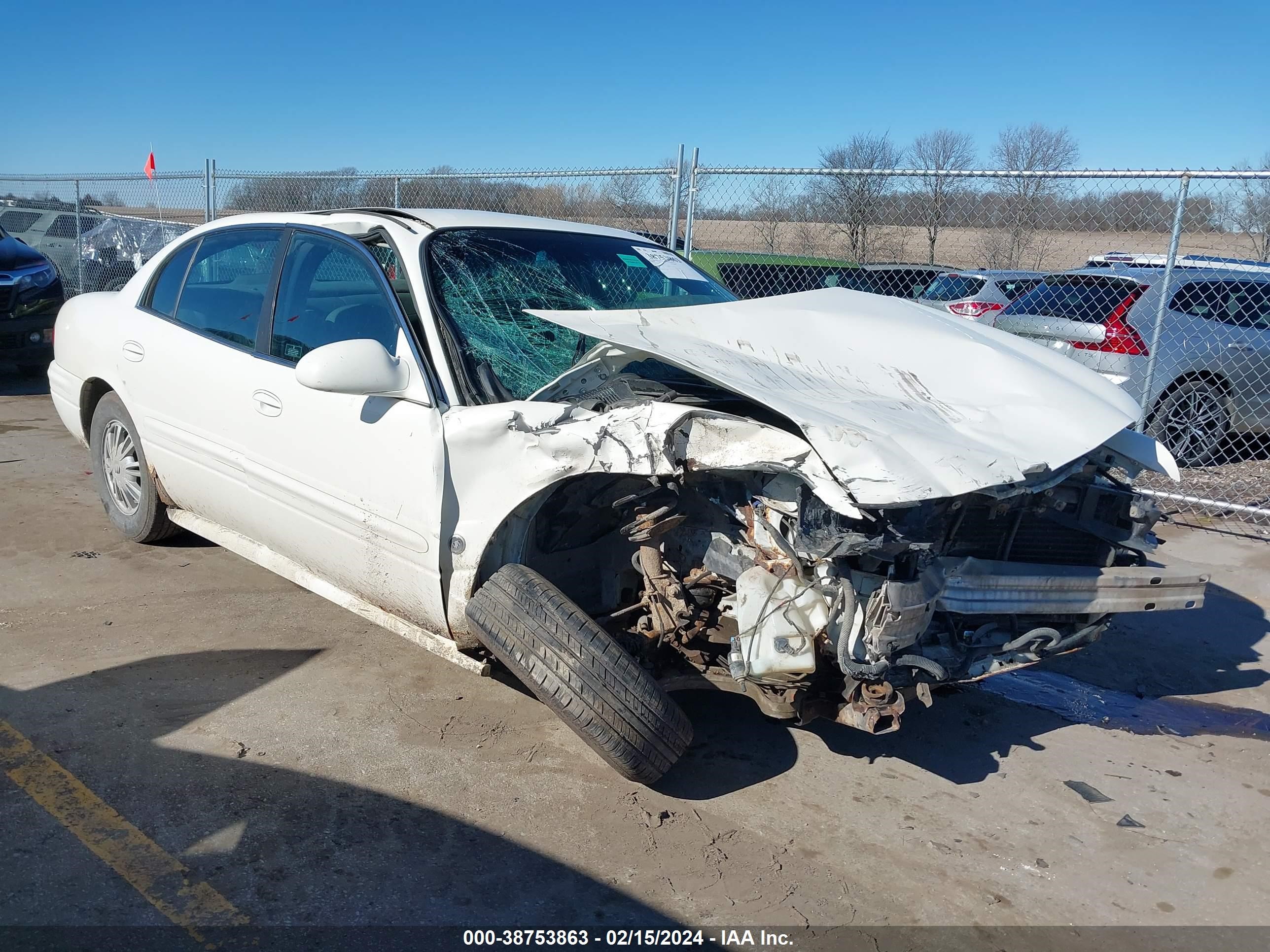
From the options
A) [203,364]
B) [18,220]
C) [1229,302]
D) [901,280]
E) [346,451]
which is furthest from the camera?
[18,220]

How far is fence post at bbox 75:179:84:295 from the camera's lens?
1272 centimetres

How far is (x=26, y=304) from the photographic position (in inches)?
382

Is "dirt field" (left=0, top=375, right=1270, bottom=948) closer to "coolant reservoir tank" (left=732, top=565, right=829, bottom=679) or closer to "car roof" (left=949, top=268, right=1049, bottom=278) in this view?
"coolant reservoir tank" (left=732, top=565, right=829, bottom=679)

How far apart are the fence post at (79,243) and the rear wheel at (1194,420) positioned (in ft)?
40.3

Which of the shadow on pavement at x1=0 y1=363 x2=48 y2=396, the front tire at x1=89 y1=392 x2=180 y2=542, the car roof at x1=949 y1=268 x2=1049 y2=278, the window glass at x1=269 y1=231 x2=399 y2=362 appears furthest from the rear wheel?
the shadow on pavement at x1=0 y1=363 x2=48 y2=396

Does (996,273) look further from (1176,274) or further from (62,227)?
(62,227)

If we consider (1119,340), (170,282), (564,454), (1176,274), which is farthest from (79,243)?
(1176,274)

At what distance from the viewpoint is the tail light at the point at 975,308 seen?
11.5m

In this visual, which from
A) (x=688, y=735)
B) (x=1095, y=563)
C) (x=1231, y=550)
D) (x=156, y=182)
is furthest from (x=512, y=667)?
(x=156, y=182)

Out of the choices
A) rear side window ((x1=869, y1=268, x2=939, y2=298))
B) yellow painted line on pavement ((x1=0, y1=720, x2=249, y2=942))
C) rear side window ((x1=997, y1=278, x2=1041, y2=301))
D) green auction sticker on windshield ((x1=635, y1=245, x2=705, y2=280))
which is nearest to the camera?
yellow painted line on pavement ((x1=0, y1=720, x2=249, y2=942))

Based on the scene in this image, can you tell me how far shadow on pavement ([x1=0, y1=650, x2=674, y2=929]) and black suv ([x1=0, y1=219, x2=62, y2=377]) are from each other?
753 cm

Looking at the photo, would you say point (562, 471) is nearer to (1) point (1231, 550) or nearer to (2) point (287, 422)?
(2) point (287, 422)

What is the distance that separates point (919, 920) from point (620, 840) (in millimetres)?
876

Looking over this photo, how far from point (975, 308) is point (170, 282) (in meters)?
9.27
